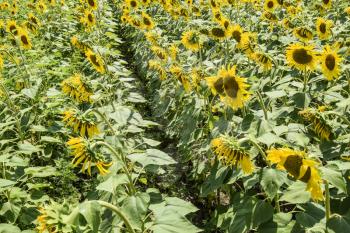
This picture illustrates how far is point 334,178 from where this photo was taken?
6.46 ft

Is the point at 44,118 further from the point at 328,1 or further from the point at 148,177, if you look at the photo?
the point at 328,1

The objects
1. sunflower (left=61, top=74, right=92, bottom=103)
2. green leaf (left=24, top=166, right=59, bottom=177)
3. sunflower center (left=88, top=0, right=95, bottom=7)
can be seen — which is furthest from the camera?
sunflower center (left=88, top=0, right=95, bottom=7)

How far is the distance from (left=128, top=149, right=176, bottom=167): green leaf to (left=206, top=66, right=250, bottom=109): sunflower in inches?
23.7

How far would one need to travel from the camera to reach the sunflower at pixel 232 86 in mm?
2889

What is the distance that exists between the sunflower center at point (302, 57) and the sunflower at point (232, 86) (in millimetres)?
612

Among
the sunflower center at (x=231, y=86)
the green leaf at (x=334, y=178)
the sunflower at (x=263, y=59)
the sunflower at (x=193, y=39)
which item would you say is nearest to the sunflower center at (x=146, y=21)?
the sunflower at (x=193, y=39)

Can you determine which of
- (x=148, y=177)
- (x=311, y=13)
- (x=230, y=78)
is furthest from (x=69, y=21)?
(x=230, y=78)

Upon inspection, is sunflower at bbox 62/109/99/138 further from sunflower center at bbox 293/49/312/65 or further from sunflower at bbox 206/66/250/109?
sunflower center at bbox 293/49/312/65

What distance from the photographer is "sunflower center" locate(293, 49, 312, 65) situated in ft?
10.6

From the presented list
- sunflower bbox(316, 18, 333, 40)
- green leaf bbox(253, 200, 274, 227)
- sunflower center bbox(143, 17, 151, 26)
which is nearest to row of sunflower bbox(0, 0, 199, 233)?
green leaf bbox(253, 200, 274, 227)

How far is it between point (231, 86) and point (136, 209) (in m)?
1.11

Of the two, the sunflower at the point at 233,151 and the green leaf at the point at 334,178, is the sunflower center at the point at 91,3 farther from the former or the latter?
the green leaf at the point at 334,178

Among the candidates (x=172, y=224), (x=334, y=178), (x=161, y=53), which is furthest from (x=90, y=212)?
(x=161, y=53)

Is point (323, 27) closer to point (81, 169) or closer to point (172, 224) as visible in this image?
point (81, 169)
